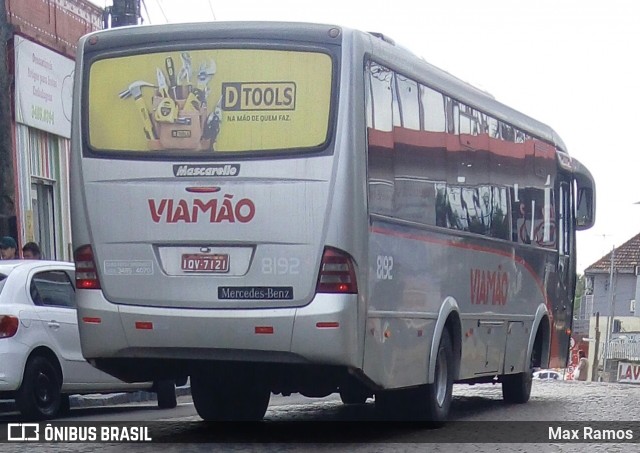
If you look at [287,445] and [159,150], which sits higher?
[159,150]

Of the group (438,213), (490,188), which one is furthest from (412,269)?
(490,188)

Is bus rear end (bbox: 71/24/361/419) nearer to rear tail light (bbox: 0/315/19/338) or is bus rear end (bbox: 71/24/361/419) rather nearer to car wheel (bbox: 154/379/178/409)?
rear tail light (bbox: 0/315/19/338)

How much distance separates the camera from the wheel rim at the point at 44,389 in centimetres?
1370

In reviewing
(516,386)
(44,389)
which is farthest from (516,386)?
(44,389)

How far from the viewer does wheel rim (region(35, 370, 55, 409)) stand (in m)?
13.7

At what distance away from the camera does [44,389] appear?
13852 mm

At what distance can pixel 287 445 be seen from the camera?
10602 millimetres

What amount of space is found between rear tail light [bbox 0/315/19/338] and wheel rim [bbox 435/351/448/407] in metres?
3.92

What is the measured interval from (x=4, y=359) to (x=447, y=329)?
158 inches

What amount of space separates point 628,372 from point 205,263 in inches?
2209

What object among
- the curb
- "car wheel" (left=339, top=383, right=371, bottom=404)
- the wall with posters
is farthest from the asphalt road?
the wall with posters

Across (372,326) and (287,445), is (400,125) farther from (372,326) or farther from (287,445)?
(287,445)

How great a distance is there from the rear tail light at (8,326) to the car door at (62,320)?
1.64 feet

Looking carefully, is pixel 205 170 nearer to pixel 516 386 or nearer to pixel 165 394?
pixel 165 394
